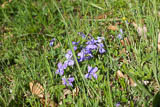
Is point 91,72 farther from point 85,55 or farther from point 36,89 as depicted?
point 36,89

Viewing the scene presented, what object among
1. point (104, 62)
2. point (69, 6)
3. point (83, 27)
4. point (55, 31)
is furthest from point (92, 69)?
point (69, 6)

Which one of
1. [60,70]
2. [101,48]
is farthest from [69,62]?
[101,48]

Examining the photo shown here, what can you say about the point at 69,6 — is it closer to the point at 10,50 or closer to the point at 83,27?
the point at 83,27

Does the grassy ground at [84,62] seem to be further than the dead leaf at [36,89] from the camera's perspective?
No

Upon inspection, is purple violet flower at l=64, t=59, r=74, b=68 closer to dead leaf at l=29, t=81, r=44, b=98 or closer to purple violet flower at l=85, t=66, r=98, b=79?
purple violet flower at l=85, t=66, r=98, b=79

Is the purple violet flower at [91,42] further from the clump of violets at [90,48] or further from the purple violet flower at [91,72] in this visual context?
the purple violet flower at [91,72]

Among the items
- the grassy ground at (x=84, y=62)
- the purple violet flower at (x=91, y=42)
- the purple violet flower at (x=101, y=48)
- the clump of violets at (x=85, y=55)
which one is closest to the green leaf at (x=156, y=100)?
the grassy ground at (x=84, y=62)
